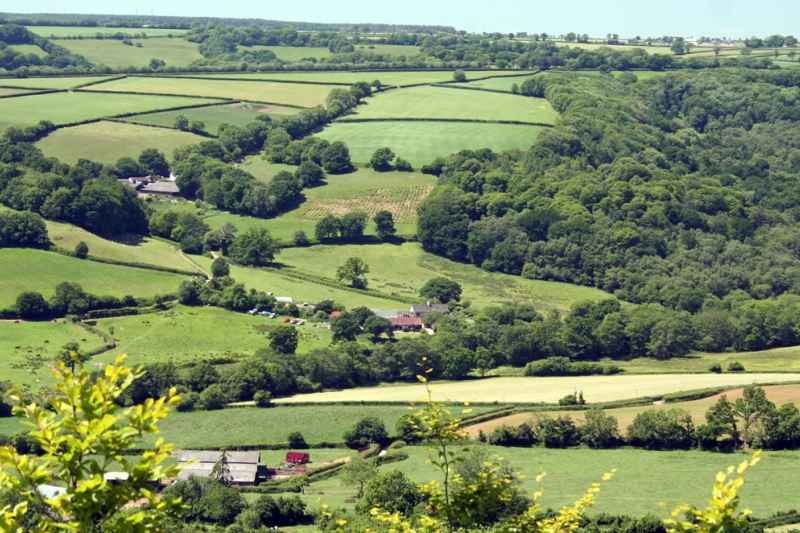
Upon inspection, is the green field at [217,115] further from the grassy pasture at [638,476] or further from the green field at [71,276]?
the grassy pasture at [638,476]

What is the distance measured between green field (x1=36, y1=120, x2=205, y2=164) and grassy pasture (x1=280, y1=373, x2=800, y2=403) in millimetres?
74169

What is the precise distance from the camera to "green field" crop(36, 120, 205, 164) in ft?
450

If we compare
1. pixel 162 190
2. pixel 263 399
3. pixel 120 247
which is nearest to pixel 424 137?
pixel 162 190

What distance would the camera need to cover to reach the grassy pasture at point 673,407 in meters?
66.7

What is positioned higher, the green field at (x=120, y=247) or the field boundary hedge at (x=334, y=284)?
the green field at (x=120, y=247)

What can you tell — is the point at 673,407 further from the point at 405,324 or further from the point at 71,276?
the point at 71,276

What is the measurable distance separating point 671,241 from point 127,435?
114152 mm

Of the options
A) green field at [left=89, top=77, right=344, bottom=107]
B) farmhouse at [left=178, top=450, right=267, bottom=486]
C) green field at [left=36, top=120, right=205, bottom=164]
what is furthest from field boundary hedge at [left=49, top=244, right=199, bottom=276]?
green field at [left=89, top=77, right=344, bottom=107]

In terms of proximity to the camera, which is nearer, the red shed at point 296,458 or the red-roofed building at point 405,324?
the red shed at point 296,458

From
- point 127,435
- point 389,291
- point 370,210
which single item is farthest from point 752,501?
point 370,210

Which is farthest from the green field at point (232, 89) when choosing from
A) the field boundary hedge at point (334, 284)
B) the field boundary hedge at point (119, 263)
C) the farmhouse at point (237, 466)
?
the farmhouse at point (237, 466)

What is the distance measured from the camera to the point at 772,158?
171 m

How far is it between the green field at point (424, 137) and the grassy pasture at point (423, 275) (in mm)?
30726

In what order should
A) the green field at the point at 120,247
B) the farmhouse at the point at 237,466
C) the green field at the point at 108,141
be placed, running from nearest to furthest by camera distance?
the farmhouse at the point at 237,466 < the green field at the point at 120,247 < the green field at the point at 108,141
